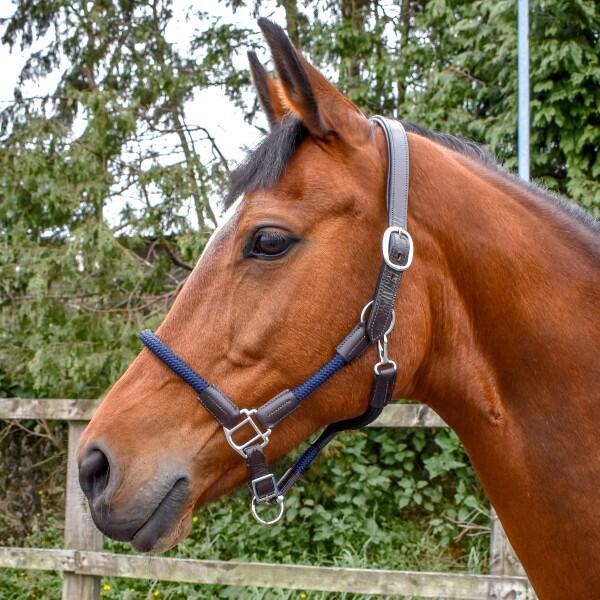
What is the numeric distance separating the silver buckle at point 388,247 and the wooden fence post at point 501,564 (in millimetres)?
2095

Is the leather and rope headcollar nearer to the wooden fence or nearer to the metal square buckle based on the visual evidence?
the metal square buckle

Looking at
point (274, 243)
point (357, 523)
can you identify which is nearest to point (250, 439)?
point (274, 243)

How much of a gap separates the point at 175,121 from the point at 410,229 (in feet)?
18.2

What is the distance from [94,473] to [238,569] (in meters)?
2.47

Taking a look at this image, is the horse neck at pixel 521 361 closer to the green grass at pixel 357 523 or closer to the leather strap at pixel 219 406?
the leather strap at pixel 219 406

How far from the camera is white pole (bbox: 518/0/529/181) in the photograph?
320 cm

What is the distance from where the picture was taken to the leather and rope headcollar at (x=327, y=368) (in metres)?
A: 1.63

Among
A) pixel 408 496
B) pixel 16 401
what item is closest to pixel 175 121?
pixel 16 401

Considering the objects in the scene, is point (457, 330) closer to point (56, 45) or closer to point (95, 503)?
point (95, 503)

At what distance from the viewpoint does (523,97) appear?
3.42 meters

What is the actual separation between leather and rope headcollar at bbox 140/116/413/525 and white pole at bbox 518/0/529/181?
1.53 metres

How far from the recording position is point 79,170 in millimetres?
5609

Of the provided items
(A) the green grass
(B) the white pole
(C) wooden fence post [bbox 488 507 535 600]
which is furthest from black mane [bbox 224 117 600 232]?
(A) the green grass

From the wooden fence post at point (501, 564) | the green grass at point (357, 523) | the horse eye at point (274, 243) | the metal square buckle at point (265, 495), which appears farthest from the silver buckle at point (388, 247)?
the green grass at point (357, 523)
